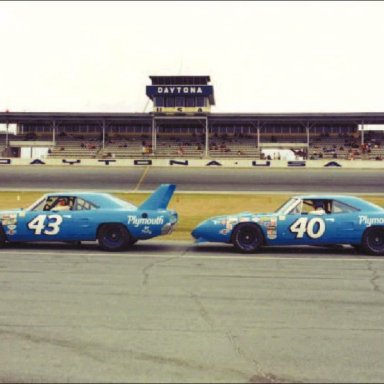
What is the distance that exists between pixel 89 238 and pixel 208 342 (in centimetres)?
714

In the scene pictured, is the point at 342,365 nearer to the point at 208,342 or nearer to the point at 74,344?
the point at 208,342

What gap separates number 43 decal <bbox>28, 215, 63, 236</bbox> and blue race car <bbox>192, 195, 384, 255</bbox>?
303cm

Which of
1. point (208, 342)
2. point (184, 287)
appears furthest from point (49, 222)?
point (208, 342)

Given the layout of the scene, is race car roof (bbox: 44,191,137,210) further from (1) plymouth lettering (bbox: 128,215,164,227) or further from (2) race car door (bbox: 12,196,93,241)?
(1) plymouth lettering (bbox: 128,215,164,227)

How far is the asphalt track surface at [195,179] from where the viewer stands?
133 ft

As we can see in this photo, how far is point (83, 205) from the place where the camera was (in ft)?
38.2

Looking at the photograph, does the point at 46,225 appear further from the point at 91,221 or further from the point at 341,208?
the point at 341,208

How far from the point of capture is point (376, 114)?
63.8 m

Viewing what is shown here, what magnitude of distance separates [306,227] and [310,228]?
9 cm

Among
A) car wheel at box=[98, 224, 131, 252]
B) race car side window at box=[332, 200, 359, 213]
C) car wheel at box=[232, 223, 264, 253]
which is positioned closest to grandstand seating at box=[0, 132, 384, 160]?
race car side window at box=[332, 200, 359, 213]

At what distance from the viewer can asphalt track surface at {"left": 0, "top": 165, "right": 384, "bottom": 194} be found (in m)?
40.5

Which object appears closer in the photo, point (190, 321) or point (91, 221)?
point (190, 321)

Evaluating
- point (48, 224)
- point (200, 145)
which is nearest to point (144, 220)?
point (48, 224)

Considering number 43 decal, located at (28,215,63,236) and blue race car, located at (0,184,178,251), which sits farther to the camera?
number 43 decal, located at (28,215,63,236)
